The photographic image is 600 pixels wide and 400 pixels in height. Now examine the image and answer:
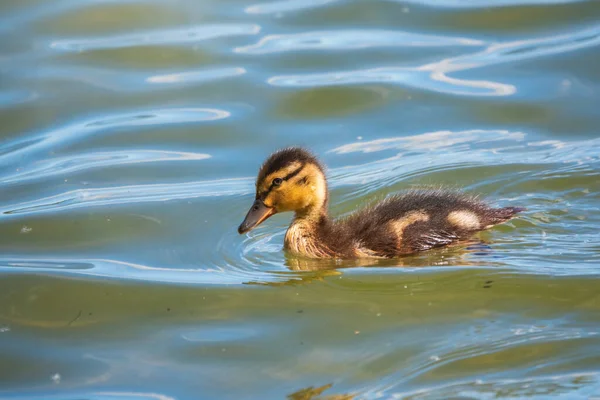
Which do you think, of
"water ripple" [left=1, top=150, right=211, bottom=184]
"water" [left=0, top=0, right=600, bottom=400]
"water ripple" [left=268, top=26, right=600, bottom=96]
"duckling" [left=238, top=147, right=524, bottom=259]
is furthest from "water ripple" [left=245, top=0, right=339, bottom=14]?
"duckling" [left=238, top=147, right=524, bottom=259]

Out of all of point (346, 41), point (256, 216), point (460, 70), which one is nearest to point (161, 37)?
point (346, 41)

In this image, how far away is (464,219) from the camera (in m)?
5.79

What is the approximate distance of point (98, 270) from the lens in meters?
5.67

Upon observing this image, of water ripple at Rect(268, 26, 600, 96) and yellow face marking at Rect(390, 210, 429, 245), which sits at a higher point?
water ripple at Rect(268, 26, 600, 96)

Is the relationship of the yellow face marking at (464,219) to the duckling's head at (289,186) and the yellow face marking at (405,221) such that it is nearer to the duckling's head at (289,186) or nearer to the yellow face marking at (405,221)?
the yellow face marking at (405,221)

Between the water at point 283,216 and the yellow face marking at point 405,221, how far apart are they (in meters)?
0.21

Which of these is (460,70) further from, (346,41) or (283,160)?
(283,160)

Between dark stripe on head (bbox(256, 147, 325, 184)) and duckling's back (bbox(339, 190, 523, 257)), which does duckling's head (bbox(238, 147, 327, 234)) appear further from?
duckling's back (bbox(339, 190, 523, 257))

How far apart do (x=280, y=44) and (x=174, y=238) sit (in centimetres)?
367

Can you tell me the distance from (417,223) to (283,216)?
123 centimetres

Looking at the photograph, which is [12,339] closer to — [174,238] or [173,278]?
[173,278]

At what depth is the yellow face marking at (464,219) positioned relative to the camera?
5785 mm

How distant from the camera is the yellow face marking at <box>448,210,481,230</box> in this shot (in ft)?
19.0

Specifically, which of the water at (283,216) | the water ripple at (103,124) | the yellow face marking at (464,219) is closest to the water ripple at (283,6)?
the water at (283,216)
